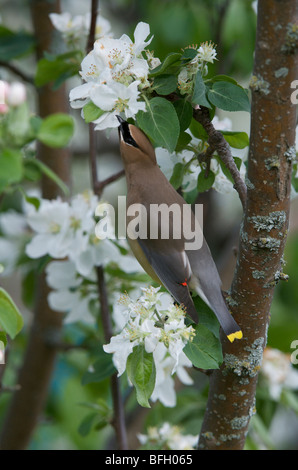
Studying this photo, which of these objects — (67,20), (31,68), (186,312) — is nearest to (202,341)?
(186,312)

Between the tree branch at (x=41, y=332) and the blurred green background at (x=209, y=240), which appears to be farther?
the blurred green background at (x=209, y=240)

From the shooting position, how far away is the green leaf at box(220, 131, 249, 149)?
84 centimetres

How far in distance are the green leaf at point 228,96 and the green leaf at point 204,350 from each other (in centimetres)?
26

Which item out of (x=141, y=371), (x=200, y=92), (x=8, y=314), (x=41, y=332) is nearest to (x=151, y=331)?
(x=141, y=371)

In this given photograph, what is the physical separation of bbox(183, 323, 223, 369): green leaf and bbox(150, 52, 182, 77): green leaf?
0.30m

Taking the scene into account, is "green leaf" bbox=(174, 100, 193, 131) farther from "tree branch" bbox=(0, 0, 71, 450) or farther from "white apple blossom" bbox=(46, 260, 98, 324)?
"tree branch" bbox=(0, 0, 71, 450)

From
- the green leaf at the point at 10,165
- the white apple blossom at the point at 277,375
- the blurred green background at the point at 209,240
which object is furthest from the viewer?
the blurred green background at the point at 209,240

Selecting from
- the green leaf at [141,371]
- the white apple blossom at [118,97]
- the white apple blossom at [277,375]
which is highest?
the white apple blossom at [118,97]

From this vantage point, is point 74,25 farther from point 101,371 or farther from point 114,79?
point 101,371

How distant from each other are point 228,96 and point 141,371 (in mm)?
327

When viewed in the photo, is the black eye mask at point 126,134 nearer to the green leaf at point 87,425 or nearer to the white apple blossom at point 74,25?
the white apple blossom at point 74,25

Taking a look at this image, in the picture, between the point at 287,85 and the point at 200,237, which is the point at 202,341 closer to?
the point at 200,237

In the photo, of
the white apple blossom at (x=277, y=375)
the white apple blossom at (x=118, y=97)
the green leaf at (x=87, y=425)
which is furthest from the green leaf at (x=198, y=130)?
the white apple blossom at (x=277, y=375)

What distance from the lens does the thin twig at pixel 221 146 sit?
76cm
